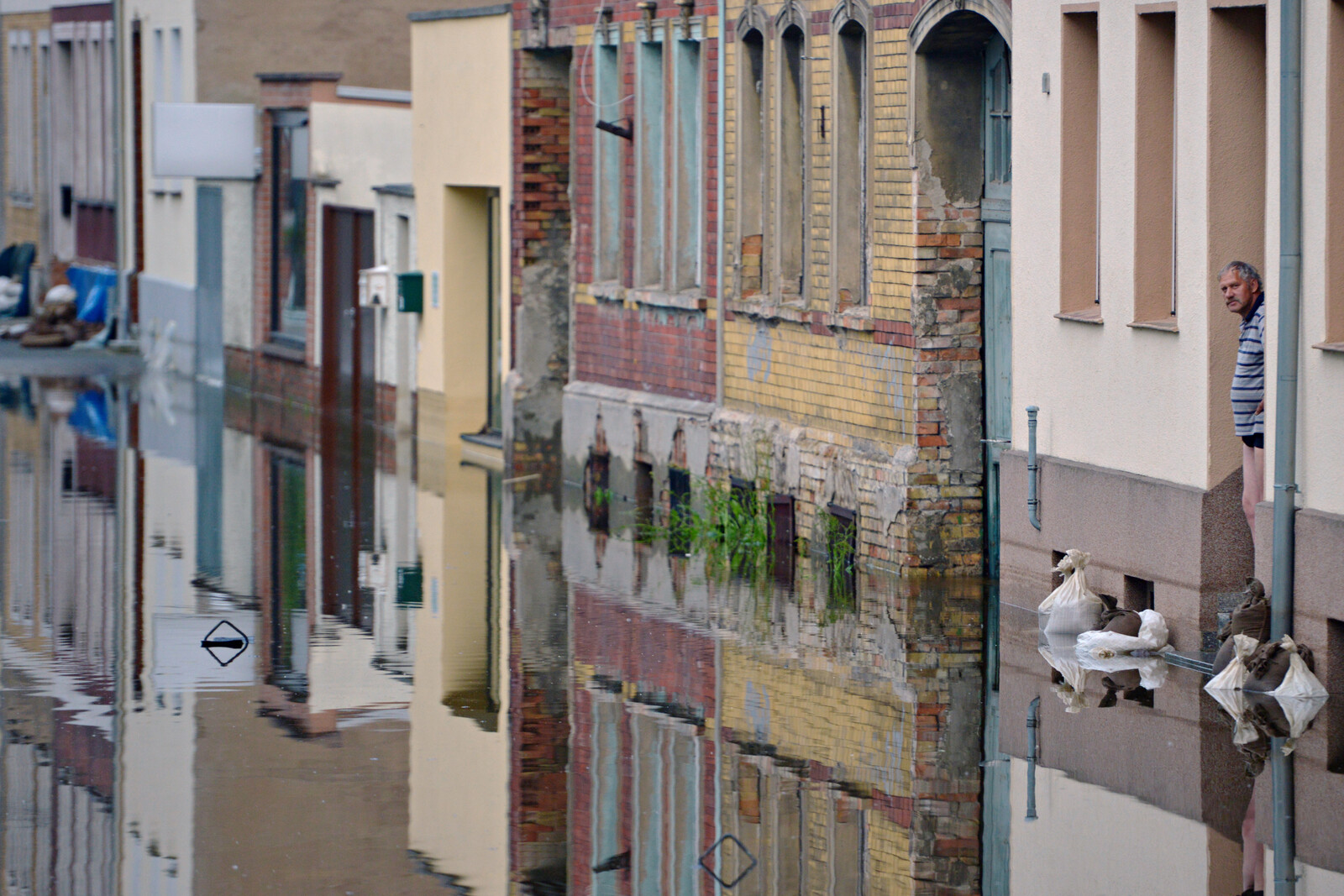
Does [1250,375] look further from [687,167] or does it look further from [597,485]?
[597,485]

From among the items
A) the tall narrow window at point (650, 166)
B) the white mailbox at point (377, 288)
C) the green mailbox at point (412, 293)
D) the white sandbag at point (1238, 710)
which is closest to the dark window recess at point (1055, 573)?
the white sandbag at point (1238, 710)

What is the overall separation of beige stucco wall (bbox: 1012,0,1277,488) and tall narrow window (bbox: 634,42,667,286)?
6285mm

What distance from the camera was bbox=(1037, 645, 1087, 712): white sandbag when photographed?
11570mm

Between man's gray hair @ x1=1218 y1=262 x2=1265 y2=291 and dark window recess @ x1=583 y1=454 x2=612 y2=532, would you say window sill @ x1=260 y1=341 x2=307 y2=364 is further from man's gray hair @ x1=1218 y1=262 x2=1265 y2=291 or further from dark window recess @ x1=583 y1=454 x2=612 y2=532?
man's gray hair @ x1=1218 y1=262 x2=1265 y2=291

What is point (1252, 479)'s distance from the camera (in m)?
12.1

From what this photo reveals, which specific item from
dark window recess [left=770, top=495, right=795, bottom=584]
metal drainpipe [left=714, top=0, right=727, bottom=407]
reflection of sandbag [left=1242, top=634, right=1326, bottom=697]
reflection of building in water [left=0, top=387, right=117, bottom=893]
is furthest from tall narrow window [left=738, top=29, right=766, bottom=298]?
reflection of sandbag [left=1242, top=634, right=1326, bottom=697]

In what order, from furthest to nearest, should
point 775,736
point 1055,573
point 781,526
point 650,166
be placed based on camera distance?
point 650,166
point 781,526
point 1055,573
point 775,736

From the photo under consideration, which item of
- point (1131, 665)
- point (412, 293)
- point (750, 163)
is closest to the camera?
point (1131, 665)

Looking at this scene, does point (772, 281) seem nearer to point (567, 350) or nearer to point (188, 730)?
point (567, 350)

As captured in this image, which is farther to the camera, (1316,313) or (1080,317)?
(1080,317)

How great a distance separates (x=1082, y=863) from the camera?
8.66 meters

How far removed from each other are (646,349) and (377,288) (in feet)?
22.1

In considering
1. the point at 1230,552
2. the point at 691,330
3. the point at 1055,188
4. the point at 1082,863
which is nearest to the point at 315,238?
the point at 691,330

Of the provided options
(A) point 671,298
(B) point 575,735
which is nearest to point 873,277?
(A) point 671,298
